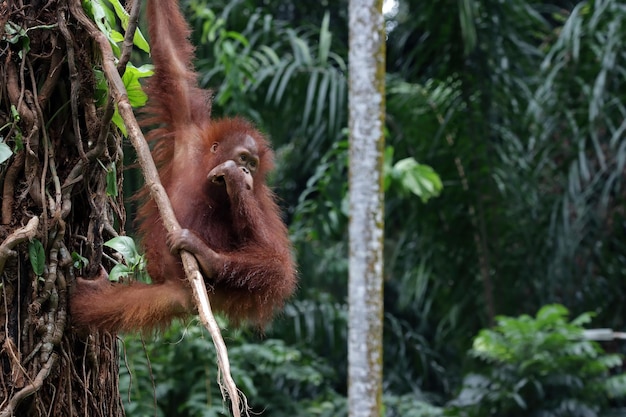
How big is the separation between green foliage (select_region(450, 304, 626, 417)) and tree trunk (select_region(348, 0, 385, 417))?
179 centimetres

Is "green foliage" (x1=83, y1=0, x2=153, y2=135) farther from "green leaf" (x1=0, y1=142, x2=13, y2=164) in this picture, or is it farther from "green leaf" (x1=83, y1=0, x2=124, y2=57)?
"green leaf" (x1=0, y1=142, x2=13, y2=164)

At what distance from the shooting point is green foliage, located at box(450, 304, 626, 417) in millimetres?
5418

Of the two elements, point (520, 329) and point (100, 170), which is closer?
point (100, 170)

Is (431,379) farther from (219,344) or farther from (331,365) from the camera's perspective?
(219,344)

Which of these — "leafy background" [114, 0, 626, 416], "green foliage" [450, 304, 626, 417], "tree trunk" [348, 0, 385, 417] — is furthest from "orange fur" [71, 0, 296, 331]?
"green foliage" [450, 304, 626, 417]

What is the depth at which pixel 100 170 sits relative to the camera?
198 cm

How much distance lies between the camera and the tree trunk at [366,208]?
3.90 metres

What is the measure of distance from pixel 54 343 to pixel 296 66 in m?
4.75

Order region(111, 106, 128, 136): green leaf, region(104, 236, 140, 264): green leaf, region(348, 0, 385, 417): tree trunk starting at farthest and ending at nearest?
region(348, 0, 385, 417): tree trunk, region(111, 106, 128, 136): green leaf, region(104, 236, 140, 264): green leaf

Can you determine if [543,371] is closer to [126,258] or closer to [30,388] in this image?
[126,258]

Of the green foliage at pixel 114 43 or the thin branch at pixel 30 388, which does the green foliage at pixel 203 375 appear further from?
the thin branch at pixel 30 388

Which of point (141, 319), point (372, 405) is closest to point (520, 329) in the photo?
point (372, 405)

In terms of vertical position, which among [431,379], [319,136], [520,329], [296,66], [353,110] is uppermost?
[296,66]

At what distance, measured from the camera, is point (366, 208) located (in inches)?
157
